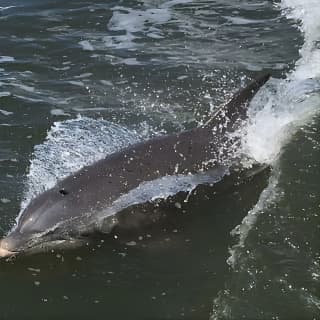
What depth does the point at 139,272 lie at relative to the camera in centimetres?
621

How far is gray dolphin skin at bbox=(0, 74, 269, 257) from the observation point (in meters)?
6.15

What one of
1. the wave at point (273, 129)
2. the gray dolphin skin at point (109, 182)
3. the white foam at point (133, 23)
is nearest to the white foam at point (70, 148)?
the gray dolphin skin at point (109, 182)

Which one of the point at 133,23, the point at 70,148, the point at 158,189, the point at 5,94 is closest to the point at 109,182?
the point at 158,189

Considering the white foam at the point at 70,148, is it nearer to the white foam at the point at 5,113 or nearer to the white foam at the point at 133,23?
the white foam at the point at 5,113

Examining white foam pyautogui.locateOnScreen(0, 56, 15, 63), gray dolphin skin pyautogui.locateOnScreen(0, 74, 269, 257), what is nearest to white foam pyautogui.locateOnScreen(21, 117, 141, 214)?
gray dolphin skin pyautogui.locateOnScreen(0, 74, 269, 257)

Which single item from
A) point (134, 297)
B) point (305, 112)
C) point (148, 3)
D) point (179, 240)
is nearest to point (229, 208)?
point (179, 240)

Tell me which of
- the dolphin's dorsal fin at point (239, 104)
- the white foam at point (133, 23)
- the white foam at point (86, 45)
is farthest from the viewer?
the white foam at point (133, 23)

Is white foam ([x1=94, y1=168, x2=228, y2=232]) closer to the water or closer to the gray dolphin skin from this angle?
the gray dolphin skin

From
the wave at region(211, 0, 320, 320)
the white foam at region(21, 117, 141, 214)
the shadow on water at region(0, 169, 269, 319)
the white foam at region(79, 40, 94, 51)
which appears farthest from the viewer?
the white foam at region(79, 40, 94, 51)

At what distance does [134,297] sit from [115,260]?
0.59 metres

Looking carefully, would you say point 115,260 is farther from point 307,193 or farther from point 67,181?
point 307,193

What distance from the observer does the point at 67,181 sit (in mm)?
6570

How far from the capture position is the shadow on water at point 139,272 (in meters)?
5.75

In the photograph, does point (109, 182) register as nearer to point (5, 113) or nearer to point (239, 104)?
point (239, 104)
